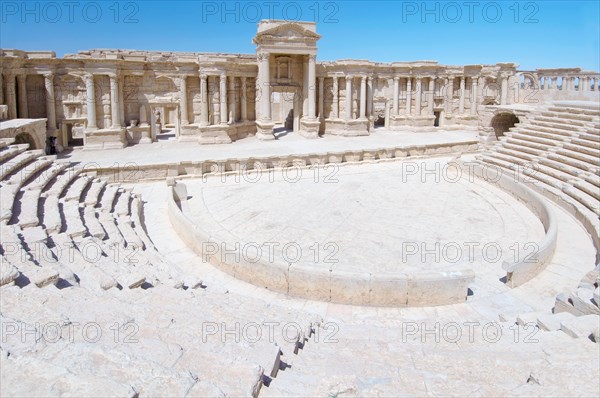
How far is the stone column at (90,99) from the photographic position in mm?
22406

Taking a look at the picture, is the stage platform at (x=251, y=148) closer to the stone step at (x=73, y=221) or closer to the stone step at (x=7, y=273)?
the stone step at (x=73, y=221)

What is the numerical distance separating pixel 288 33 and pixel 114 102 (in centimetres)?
965

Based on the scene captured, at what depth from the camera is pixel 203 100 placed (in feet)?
80.3

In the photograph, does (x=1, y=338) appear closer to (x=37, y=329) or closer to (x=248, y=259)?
(x=37, y=329)

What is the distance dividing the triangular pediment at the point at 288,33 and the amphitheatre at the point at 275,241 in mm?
110

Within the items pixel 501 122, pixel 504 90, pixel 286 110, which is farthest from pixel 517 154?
pixel 286 110

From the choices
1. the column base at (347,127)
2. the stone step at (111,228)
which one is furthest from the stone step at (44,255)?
the column base at (347,127)

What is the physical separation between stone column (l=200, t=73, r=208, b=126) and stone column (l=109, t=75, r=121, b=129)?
406 centimetres

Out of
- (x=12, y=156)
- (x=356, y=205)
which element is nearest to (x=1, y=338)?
(x=356, y=205)

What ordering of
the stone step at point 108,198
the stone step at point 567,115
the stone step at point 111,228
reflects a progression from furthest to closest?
the stone step at point 567,115
the stone step at point 108,198
the stone step at point 111,228

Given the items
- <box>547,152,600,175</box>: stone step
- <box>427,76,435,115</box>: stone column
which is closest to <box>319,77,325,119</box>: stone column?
<box>427,76,435,115</box>: stone column

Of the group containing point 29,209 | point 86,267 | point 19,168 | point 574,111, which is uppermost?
point 574,111

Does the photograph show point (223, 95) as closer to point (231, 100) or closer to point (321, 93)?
point (231, 100)

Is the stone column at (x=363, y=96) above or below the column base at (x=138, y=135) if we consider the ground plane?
above
